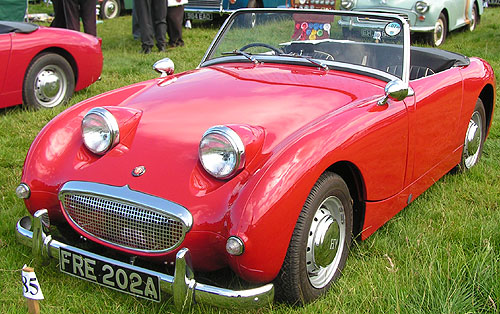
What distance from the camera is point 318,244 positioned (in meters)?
2.54

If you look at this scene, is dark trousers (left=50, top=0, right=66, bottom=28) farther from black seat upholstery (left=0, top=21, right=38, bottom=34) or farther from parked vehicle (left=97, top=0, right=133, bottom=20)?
parked vehicle (left=97, top=0, right=133, bottom=20)

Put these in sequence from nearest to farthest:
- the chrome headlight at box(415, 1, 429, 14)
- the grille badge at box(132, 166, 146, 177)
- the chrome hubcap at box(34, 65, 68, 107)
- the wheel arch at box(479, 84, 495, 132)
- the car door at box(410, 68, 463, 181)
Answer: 1. the grille badge at box(132, 166, 146, 177)
2. the car door at box(410, 68, 463, 181)
3. the wheel arch at box(479, 84, 495, 132)
4. the chrome hubcap at box(34, 65, 68, 107)
5. the chrome headlight at box(415, 1, 429, 14)

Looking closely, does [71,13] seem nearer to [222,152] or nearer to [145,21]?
[145,21]

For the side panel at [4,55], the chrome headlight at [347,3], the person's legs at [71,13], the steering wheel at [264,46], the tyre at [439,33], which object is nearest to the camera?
the steering wheel at [264,46]

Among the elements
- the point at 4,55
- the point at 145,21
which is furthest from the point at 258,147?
the point at 145,21

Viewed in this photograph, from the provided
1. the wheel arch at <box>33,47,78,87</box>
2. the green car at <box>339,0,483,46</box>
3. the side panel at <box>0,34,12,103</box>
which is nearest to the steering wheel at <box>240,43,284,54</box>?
the side panel at <box>0,34,12,103</box>

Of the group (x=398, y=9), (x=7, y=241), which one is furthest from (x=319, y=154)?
(x=398, y=9)

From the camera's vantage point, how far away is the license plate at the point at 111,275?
2.31 meters

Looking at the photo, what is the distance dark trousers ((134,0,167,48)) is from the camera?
29.2 feet

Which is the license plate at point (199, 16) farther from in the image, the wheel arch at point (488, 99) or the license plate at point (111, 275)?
the license plate at point (111, 275)

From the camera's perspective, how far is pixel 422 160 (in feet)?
11.1

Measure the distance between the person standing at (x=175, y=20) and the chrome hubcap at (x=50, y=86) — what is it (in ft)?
12.4

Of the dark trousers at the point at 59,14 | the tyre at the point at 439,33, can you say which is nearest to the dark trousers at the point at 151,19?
the dark trousers at the point at 59,14

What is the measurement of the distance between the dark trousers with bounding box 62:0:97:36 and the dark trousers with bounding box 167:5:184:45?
1544 millimetres
